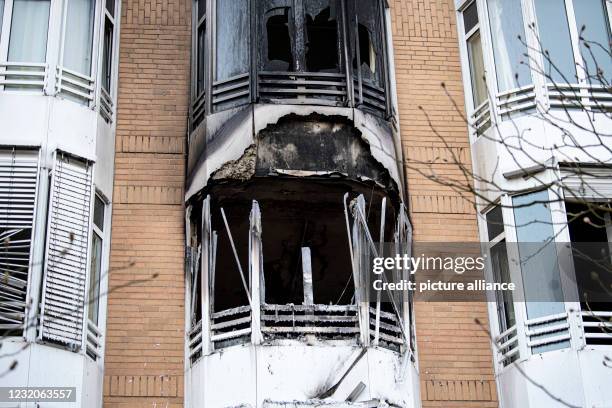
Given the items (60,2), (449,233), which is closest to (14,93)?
(60,2)

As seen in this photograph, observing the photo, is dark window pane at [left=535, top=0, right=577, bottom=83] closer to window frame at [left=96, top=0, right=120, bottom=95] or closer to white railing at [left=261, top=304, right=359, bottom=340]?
white railing at [left=261, top=304, right=359, bottom=340]

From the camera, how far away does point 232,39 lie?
1388 centimetres

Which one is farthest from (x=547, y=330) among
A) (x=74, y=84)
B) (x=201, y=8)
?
(x=74, y=84)

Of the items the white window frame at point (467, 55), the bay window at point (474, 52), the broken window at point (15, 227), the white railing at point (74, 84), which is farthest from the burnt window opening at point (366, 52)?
the broken window at point (15, 227)

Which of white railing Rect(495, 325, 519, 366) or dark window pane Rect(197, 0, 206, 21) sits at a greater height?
dark window pane Rect(197, 0, 206, 21)

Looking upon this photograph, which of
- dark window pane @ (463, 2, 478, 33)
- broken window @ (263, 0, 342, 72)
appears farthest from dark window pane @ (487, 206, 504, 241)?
dark window pane @ (463, 2, 478, 33)

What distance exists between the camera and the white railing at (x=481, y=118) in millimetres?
14070

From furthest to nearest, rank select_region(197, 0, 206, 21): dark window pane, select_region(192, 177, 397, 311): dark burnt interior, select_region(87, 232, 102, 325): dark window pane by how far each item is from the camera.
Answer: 1. select_region(197, 0, 206, 21): dark window pane
2. select_region(192, 177, 397, 311): dark burnt interior
3. select_region(87, 232, 102, 325): dark window pane

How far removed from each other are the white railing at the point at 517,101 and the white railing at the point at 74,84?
5.47 m

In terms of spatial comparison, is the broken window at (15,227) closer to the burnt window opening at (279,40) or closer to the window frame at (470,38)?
the burnt window opening at (279,40)

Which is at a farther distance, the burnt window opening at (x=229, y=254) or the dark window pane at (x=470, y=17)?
the dark window pane at (x=470, y=17)

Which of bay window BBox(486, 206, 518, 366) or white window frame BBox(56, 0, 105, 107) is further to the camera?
white window frame BBox(56, 0, 105, 107)

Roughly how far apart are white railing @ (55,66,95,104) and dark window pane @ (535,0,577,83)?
Answer: 611 cm

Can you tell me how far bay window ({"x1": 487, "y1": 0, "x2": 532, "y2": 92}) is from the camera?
14.1 m
